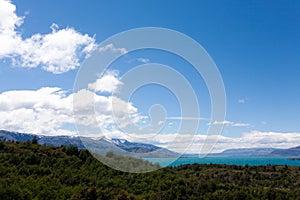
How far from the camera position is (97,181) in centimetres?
4241

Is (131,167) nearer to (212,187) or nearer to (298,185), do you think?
(212,187)

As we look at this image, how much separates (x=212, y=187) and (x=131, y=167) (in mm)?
A: 20102

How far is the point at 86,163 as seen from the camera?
5128cm

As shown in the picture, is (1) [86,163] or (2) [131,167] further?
(1) [86,163]

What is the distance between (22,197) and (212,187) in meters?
24.8

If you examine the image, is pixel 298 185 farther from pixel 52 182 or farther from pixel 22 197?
pixel 22 197

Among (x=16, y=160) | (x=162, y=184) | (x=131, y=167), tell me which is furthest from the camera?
(x=16, y=160)

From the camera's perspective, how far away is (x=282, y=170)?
62.9 meters

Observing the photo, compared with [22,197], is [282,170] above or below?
above

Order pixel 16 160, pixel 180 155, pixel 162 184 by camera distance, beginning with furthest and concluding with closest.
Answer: pixel 16 160 → pixel 162 184 → pixel 180 155

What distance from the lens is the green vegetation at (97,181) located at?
32125 mm

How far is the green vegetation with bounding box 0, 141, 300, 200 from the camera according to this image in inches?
1265

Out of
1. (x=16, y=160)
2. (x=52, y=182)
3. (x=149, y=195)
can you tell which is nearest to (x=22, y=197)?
(x=52, y=182)

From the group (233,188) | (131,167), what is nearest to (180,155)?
(131,167)
